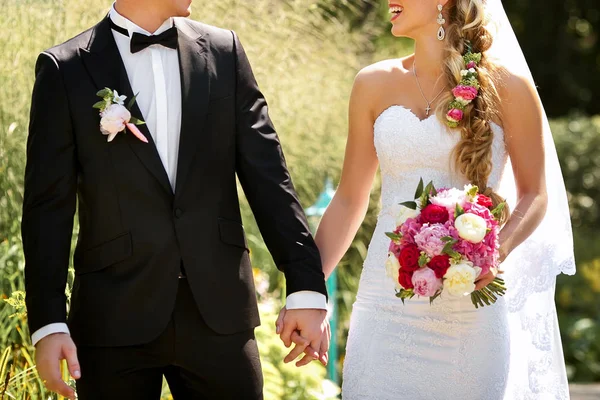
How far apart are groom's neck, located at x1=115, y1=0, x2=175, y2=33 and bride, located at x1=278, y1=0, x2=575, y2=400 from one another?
107 centimetres

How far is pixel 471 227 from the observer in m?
3.51

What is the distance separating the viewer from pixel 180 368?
3.21 m

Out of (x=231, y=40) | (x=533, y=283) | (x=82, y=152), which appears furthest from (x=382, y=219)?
(x=82, y=152)

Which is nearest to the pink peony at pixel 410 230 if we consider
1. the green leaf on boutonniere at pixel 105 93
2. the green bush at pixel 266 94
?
the green leaf on boutonniere at pixel 105 93

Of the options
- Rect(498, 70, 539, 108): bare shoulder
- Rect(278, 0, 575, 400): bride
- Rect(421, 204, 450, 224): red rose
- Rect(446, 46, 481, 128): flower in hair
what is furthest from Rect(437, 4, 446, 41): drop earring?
Rect(421, 204, 450, 224): red rose

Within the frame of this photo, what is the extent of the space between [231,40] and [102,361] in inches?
41.8

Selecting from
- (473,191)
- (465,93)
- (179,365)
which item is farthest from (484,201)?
(179,365)

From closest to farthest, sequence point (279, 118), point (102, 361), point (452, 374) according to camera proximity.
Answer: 1. point (102, 361)
2. point (452, 374)
3. point (279, 118)

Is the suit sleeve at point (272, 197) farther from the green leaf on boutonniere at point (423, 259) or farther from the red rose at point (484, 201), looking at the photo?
the red rose at point (484, 201)

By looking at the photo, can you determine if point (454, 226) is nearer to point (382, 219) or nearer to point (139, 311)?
point (382, 219)

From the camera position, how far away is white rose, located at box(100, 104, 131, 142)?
10.1 feet

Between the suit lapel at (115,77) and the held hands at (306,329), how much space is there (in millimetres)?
531

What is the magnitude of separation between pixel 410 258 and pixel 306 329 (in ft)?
1.53

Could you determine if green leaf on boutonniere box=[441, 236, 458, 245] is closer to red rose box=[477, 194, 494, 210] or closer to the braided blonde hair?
red rose box=[477, 194, 494, 210]
